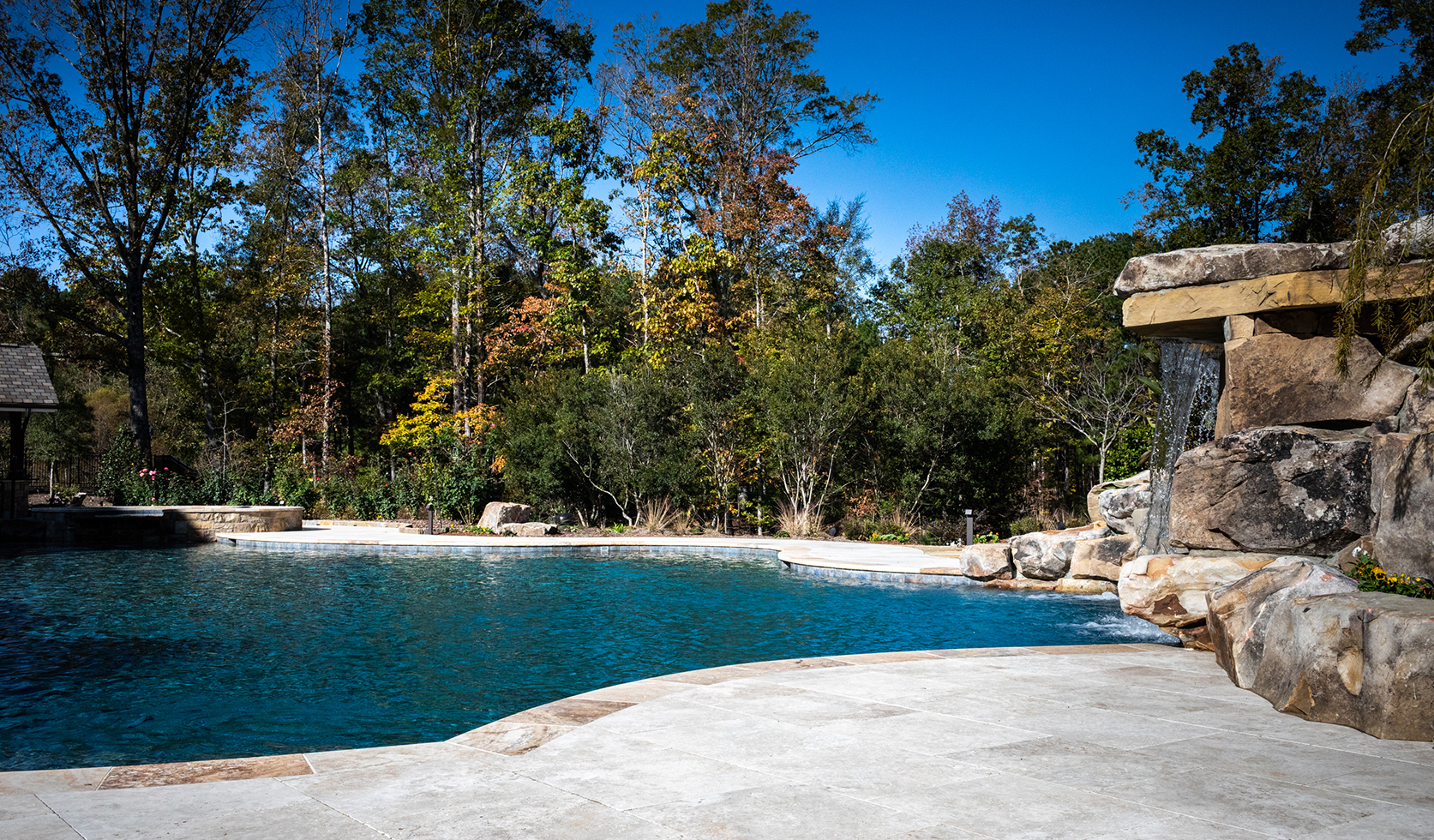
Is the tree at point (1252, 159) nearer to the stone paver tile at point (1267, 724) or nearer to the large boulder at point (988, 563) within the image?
the large boulder at point (988, 563)

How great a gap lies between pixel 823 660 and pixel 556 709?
1974 millimetres

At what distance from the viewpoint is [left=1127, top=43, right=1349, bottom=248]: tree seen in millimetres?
20859

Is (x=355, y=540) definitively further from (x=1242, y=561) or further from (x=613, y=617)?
(x=1242, y=561)

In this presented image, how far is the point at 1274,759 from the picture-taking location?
334 centimetres

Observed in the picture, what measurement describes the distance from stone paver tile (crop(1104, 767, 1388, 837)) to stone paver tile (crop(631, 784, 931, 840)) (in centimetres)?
84

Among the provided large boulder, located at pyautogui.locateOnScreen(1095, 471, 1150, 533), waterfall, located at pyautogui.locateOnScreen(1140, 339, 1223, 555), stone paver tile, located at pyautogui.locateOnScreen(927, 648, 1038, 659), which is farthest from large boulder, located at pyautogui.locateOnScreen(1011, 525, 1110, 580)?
stone paver tile, located at pyautogui.locateOnScreen(927, 648, 1038, 659)

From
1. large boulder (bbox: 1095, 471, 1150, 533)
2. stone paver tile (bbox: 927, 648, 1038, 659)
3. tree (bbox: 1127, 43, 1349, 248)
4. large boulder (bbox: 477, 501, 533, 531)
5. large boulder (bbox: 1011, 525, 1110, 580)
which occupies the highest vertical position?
tree (bbox: 1127, 43, 1349, 248)

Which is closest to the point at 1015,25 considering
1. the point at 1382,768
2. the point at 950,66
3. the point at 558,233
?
the point at 950,66

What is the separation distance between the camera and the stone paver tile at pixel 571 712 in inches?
161

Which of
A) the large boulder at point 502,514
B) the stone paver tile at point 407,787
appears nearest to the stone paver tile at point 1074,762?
the stone paver tile at point 407,787

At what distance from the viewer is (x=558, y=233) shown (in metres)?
23.8

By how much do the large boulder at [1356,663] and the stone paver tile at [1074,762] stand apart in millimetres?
1029

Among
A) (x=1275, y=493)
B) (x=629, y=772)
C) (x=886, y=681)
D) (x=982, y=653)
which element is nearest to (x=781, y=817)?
(x=629, y=772)

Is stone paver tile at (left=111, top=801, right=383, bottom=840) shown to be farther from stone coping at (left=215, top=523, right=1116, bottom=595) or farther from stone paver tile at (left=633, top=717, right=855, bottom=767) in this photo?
stone coping at (left=215, top=523, right=1116, bottom=595)
